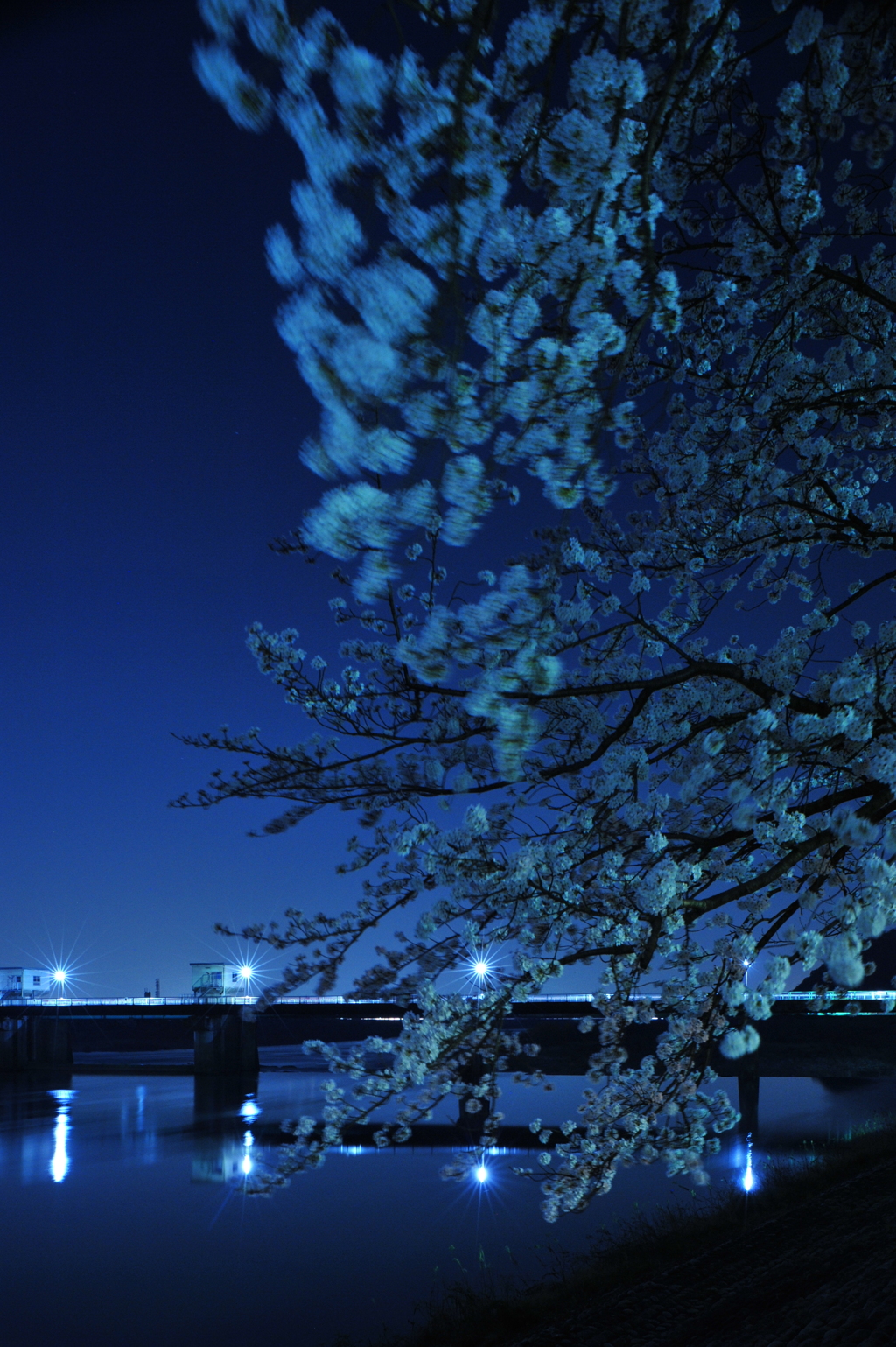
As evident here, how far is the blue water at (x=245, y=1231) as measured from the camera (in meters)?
19.3

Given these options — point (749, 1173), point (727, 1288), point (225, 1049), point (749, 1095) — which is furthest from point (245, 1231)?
point (225, 1049)

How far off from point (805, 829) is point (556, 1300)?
11.6 metres

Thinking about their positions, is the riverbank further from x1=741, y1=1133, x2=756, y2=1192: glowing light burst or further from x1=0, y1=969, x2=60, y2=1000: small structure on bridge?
x1=0, y1=969, x2=60, y2=1000: small structure on bridge

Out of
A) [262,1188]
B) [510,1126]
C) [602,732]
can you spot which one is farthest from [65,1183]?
[602,732]

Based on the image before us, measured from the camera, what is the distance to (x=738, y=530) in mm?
7348

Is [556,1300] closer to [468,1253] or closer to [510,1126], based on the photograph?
[468,1253]

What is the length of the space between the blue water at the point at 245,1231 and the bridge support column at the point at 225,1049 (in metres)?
28.4

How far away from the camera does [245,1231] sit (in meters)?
26.8

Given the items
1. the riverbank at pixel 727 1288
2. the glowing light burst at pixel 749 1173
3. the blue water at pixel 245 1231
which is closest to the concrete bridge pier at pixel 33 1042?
the blue water at pixel 245 1231

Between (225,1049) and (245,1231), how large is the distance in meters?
54.5

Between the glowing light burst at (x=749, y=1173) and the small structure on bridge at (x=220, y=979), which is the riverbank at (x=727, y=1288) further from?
the small structure on bridge at (x=220, y=979)

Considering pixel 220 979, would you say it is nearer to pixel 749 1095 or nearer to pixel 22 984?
pixel 22 984

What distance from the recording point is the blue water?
19312 millimetres

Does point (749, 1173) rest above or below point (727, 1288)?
below
